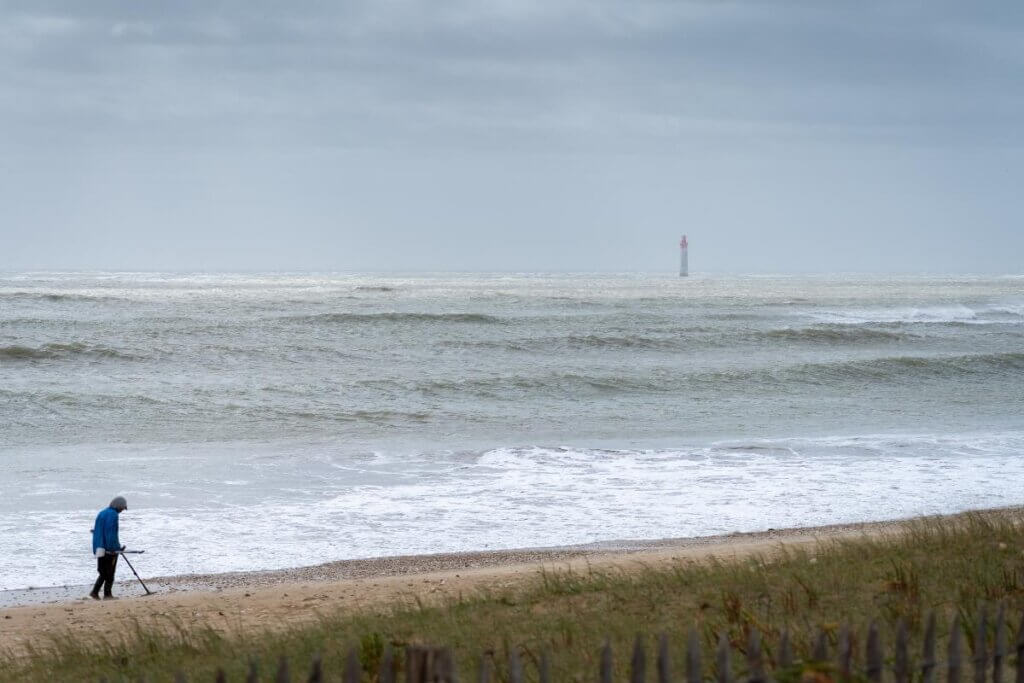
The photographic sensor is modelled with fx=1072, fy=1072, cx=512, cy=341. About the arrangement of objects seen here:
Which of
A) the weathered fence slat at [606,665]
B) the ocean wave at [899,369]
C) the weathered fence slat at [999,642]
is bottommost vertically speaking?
the ocean wave at [899,369]

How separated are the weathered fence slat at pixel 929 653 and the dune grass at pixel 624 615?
5.17 feet

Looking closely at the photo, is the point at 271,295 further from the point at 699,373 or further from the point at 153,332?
the point at 699,373

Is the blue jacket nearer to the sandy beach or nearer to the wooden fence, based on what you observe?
the sandy beach

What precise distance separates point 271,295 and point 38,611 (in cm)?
7540

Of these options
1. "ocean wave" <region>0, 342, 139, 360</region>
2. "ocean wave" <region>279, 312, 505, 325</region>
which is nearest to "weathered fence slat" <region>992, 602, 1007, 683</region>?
"ocean wave" <region>0, 342, 139, 360</region>

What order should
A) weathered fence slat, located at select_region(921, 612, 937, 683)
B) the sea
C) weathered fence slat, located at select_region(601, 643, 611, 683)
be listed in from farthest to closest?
the sea, weathered fence slat, located at select_region(921, 612, 937, 683), weathered fence slat, located at select_region(601, 643, 611, 683)

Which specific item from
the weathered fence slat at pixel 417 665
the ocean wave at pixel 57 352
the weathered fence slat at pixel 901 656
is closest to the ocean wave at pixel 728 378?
the ocean wave at pixel 57 352

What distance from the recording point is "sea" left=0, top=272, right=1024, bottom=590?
14.8 m

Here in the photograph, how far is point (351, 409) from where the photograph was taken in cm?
2789

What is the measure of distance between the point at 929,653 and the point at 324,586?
8.19 m

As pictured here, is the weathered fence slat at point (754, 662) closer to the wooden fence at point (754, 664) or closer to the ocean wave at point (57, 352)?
the wooden fence at point (754, 664)

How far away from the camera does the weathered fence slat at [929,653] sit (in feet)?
14.3

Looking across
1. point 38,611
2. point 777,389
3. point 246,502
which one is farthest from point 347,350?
point 38,611

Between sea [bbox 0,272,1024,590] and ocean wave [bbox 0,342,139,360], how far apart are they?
0.16m
